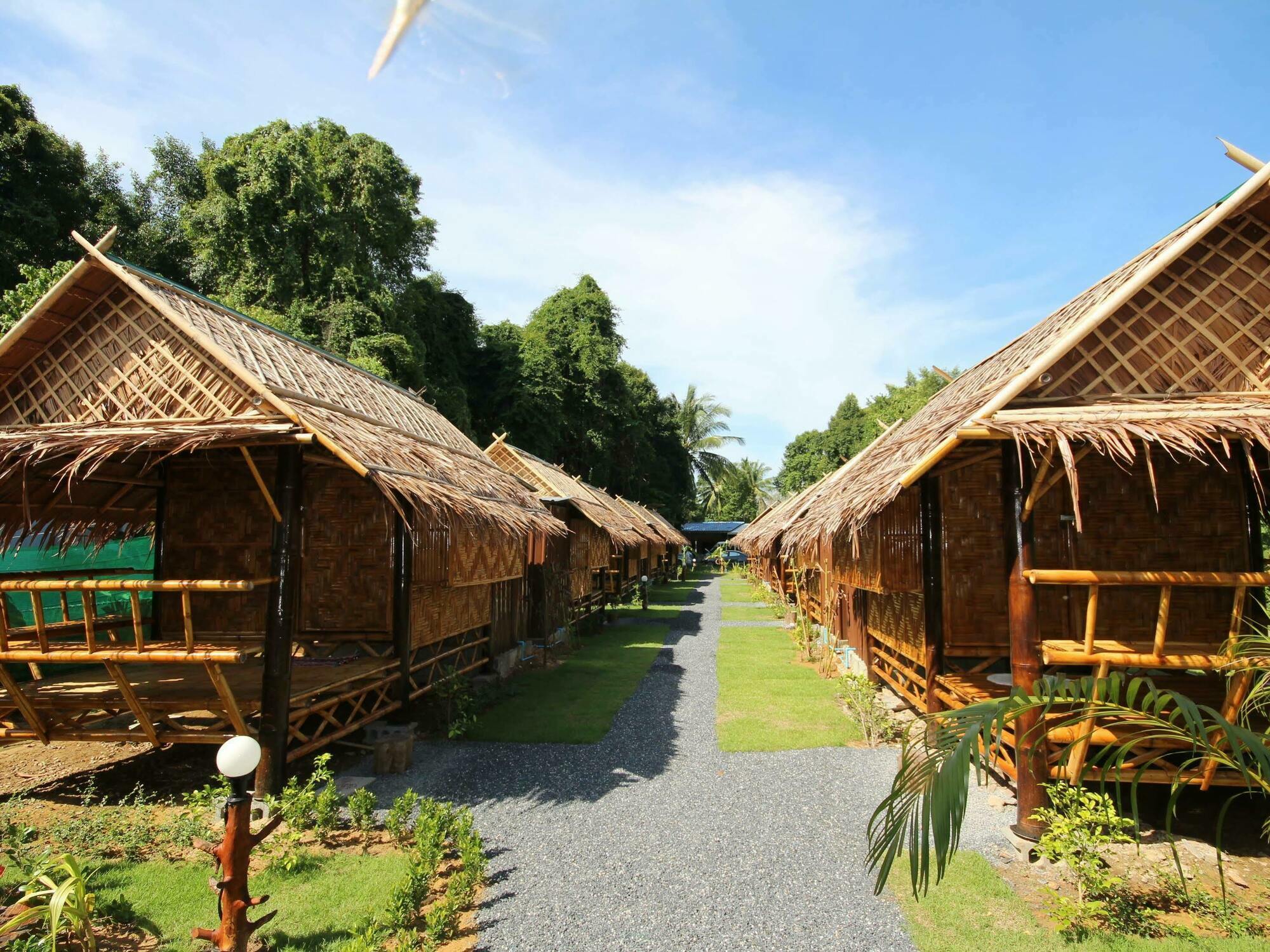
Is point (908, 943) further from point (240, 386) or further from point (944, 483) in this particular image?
point (240, 386)

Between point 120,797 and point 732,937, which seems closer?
point 732,937

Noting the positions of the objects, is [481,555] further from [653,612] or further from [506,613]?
[653,612]

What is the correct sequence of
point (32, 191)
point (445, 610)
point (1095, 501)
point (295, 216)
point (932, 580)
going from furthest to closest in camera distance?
1. point (295, 216)
2. point (32, 191)
3. point (445, 610)
4. point (932, 580)
5. point (1095, 501)

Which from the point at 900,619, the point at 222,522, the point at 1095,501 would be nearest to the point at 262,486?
the point at 222,522

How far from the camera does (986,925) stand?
3.97m

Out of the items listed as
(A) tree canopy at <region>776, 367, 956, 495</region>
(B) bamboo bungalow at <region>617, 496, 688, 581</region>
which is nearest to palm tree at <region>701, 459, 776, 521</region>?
(A) tree canopy at <region>776, 367, 956, 495</region>

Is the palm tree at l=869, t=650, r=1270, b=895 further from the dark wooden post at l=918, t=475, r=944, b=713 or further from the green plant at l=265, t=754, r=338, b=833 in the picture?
the green plant at l=265, t=754, r=338, b=833

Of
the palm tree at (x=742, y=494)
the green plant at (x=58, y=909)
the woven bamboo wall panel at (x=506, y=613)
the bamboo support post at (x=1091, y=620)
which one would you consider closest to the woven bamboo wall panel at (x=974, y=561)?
the bamboo support post at (x=1091, y=620)

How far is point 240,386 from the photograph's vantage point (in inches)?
234

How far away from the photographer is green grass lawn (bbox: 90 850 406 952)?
3.90 m

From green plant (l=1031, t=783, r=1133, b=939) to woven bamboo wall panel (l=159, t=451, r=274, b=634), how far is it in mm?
8021

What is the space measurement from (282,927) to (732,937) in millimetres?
2615

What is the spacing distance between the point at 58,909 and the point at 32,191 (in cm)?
2294

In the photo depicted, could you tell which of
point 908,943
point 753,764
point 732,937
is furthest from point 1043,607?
point 732,937
